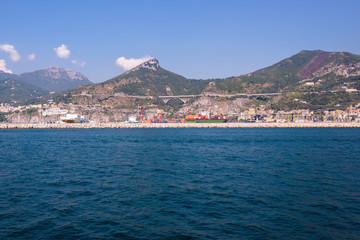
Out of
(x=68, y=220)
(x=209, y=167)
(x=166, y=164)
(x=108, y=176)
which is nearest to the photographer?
(x=68, y=220)

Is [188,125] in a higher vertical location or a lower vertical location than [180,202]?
lower

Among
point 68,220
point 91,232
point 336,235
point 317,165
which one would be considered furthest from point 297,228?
point 317,165

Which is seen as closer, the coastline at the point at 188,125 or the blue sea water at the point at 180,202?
the blue sea water at the point at 180,202

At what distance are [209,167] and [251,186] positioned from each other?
10299 mm

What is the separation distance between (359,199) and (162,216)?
14.5 m

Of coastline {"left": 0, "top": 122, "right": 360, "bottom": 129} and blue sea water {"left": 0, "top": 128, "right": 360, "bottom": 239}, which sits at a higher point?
blue sea water {"left": 0, "top": 128, "right": 360, "bottom": 239}

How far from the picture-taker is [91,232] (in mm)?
13773

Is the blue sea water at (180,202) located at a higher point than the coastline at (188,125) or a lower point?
higher

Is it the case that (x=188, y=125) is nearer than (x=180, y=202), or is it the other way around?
(x=180, y=202)

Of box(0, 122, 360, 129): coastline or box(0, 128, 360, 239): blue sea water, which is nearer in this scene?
box(0, 128, 360, 239): blue sea water

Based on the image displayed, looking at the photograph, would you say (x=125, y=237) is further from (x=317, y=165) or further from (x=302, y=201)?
(x=317, y=165)

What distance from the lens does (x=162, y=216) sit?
16203 mm

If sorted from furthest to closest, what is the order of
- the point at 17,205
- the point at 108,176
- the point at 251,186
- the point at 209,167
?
the point at 209,167 < the point at 108,176 < the point at 251,186 < the point at 17,205

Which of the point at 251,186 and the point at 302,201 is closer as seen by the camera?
the point at 302,201
